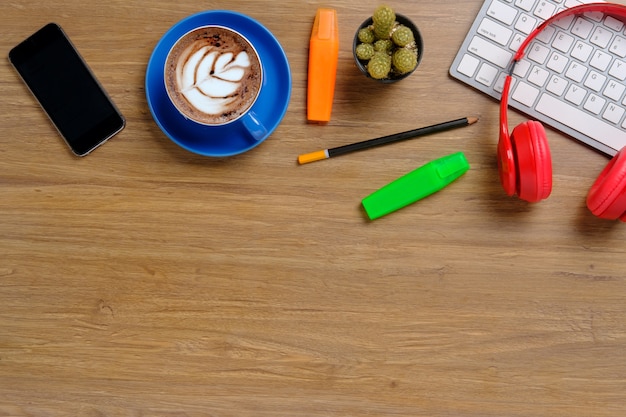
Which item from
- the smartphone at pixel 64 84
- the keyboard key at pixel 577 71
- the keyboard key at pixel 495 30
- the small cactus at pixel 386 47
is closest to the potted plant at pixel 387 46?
the small cactus at pixel 386 47

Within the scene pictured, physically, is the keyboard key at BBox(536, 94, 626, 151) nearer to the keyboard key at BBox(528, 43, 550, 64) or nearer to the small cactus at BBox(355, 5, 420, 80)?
the keyboard key at BBox(528, 43, 550, 64)

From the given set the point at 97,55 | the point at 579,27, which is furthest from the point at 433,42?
the point at 97,55

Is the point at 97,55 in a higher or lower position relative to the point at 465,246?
higher

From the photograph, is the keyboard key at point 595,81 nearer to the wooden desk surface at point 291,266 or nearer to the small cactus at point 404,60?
the wooden desk surface at point 291,266

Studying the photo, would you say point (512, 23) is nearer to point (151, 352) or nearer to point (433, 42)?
point (433, 42)

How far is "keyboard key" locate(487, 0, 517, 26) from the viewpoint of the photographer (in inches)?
33.2

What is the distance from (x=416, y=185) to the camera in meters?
0.86

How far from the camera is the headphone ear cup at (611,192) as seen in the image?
783 mm

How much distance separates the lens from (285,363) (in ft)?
2.94

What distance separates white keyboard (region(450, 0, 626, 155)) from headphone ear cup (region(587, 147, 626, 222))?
5 centimetres

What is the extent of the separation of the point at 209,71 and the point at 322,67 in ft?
0.52

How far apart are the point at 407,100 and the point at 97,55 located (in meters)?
0.45

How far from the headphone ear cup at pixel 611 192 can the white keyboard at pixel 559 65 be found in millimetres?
49

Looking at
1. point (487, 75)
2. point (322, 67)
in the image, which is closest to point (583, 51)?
point (487, 75)
